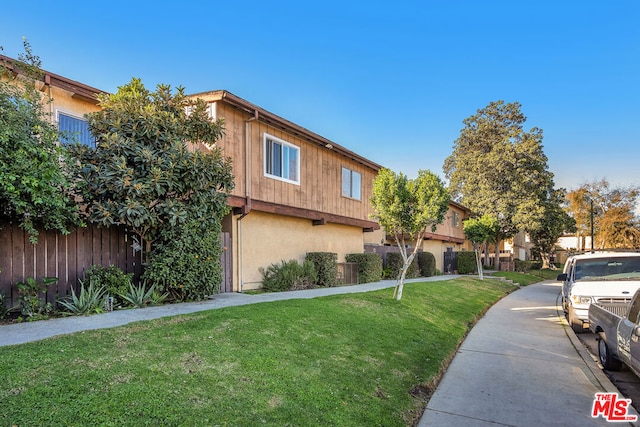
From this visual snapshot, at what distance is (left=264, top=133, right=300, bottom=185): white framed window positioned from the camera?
510 inches

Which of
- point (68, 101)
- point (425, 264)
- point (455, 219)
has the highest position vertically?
point (68, 101)

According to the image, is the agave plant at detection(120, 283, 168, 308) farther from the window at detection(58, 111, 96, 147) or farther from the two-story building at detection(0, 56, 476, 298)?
the window at detection(58, 111, 96, 147)

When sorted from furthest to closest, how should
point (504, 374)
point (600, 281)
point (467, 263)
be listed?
point (467, 263), point (600, 281), point (504, 374)

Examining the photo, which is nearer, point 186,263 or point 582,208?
point 186,263

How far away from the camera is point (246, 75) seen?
663 inches

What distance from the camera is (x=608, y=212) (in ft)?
139

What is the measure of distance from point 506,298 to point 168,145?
630 inches

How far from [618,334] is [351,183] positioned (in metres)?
Answer: 13.4

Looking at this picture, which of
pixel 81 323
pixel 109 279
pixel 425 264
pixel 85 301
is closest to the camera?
pixel 81 323

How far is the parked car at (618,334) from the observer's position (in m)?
4.97

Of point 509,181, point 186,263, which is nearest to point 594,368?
point 186,263

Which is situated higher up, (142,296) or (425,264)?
(142,296)

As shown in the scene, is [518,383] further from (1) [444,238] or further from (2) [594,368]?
(1) [444,238]

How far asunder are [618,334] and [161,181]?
8.71 meters
